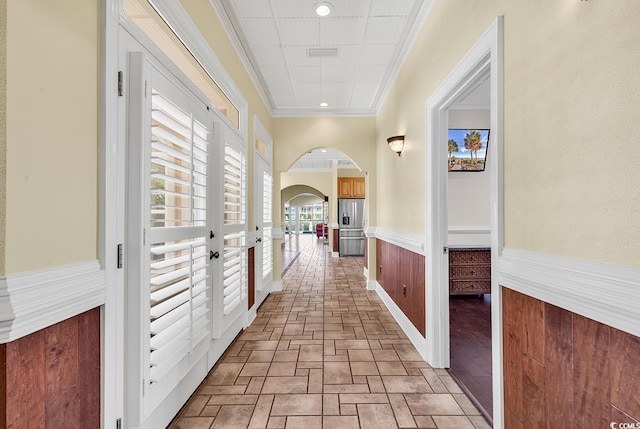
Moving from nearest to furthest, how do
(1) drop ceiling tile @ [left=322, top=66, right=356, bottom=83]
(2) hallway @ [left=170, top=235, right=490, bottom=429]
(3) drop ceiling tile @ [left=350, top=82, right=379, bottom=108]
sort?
(2) hallway @ [left=170, top=235, right=490, bottom=429]
(1) drop ceiling tile @ [left=322, top=66, right=356, bottom=83]
(3) drop ceiling tile @ [left=350, top=82, right=379, bottom=108]

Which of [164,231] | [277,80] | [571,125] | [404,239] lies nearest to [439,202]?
[404,239]

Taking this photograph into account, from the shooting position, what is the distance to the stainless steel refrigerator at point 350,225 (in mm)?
8859

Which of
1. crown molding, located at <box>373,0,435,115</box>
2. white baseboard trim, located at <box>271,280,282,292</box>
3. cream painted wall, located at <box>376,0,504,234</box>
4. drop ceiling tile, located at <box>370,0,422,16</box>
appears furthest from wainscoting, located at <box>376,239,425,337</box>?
drop ceiling tile, located at <box>370,0,422,16</box>

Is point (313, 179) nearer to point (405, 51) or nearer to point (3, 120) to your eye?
point (405, 51)

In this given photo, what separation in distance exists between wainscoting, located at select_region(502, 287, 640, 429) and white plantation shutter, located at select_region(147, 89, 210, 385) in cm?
171

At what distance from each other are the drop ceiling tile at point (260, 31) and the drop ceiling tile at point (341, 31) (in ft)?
1.53

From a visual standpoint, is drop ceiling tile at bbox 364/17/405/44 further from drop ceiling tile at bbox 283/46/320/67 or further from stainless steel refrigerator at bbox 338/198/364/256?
stainless steel refrigerator at bbox 338/198/364/256

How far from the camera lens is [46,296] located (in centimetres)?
95

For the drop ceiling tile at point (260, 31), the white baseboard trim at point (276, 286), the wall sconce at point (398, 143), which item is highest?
the drop ceiling tile at point (260, 31)

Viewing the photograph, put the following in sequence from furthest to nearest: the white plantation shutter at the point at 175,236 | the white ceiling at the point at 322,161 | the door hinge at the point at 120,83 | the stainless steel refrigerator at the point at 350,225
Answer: the stainless steel refrigerator at the point at 350,225
the white ceiling at the point at 322,161
the white plantation shutter at the point at 175,236
the door hinge at the point at 120,83

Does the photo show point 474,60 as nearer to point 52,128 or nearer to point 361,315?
point 52,128

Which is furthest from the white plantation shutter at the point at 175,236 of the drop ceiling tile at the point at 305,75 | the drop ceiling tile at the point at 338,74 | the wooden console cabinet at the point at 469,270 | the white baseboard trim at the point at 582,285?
the wooden console cabinet at the point at 469,270

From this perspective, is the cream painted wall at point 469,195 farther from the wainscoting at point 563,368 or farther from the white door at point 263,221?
the wainscoting at point 563,368

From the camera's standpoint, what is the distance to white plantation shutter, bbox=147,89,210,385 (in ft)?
5.00
